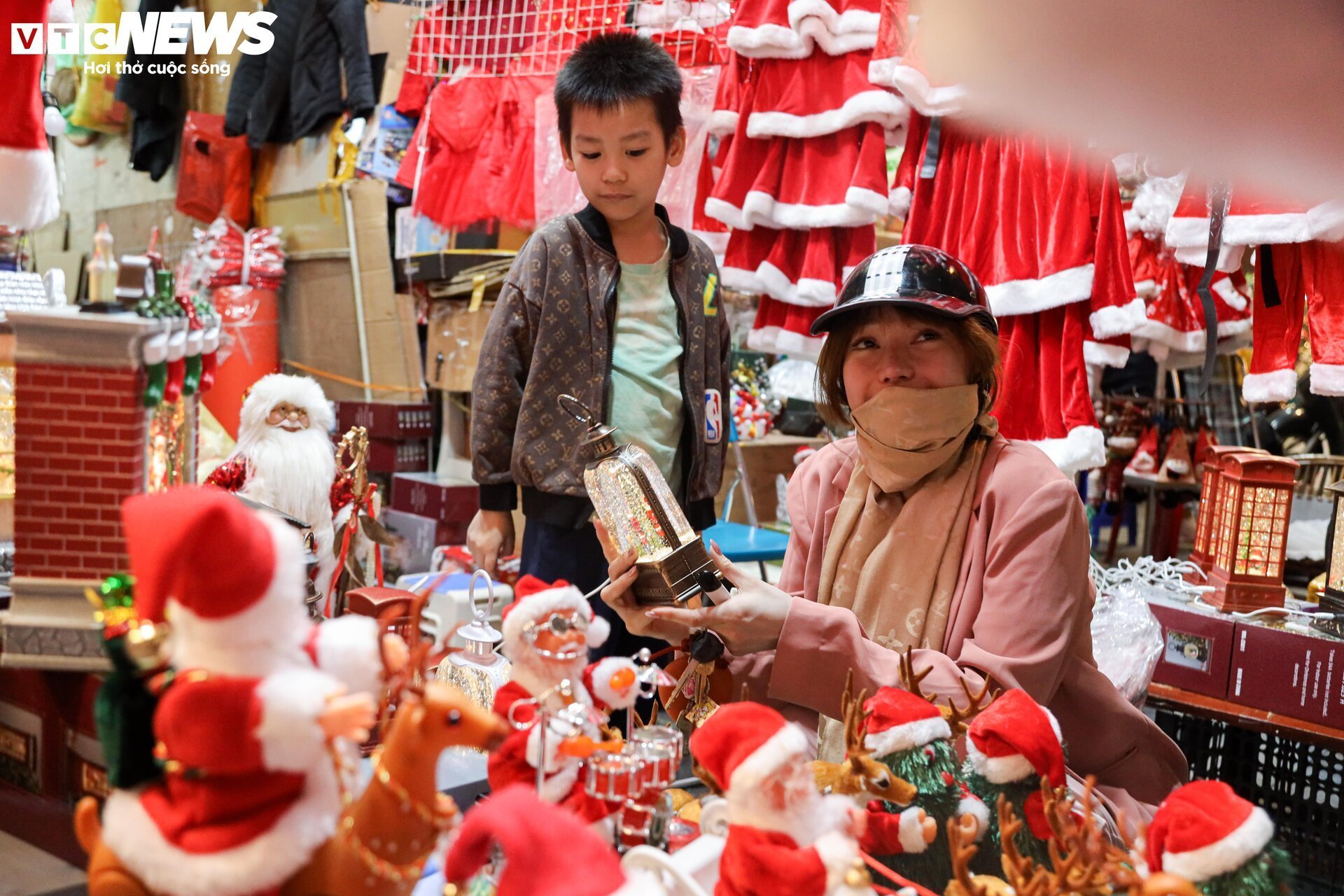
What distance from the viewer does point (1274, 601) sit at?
105 inches

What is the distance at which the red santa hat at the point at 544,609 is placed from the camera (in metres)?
0.98

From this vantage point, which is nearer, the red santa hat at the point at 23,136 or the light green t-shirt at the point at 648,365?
the red santa hat at the point at 23,136

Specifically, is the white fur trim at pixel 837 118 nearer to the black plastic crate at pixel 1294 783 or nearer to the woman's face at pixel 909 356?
the woman's face at pixel 909 356

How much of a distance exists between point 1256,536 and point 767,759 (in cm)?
235

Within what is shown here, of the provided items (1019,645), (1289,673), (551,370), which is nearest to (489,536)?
(551,370)

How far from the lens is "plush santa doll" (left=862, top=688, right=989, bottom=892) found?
0.99 meters

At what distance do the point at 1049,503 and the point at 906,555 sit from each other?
0.22m

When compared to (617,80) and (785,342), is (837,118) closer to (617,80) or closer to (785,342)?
(785,342)

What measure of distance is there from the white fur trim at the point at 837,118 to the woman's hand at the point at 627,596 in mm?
1990

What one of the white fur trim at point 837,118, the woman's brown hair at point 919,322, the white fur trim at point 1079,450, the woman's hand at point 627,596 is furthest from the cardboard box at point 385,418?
the woman's hand at point 627,596

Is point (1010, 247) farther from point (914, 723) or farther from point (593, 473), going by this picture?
point (914, 723)

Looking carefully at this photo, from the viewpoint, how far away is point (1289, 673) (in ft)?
8.10

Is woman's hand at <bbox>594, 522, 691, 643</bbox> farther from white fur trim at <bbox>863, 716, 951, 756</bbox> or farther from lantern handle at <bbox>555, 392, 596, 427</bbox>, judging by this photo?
white fur trim at <bbox>863, 716, 951, 756</bbox>

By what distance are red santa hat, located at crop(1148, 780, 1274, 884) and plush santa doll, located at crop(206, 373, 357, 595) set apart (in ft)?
5.11
